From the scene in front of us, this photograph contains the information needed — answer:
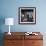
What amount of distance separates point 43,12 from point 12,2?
3.71ft

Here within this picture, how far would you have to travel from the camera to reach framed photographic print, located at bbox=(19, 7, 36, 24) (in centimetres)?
457

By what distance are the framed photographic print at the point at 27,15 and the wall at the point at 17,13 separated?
105 millimetres

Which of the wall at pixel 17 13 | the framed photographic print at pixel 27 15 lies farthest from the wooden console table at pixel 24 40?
the framed photographic print at pixel 27 15

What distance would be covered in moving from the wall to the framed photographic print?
4.1 inches

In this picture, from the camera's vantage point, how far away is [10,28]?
15.1 ft

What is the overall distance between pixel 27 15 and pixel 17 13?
14.0 inches

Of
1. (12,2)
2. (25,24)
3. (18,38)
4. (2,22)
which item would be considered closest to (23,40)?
(18,38)

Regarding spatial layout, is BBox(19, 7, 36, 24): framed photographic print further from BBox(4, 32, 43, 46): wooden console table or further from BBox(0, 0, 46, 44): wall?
BBox(4, 32, 43, 46): wooden console table

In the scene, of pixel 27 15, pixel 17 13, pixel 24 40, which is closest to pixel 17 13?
pixel 17 13

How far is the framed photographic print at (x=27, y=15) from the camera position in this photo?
15.0 feet

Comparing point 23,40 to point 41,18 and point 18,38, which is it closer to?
point 18,38

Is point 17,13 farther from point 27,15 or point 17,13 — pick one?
point 27,15

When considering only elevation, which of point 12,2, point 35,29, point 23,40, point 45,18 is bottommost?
point 23,40

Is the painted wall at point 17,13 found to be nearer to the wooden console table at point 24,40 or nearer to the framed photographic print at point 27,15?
the framed photographic print at point 27,15
